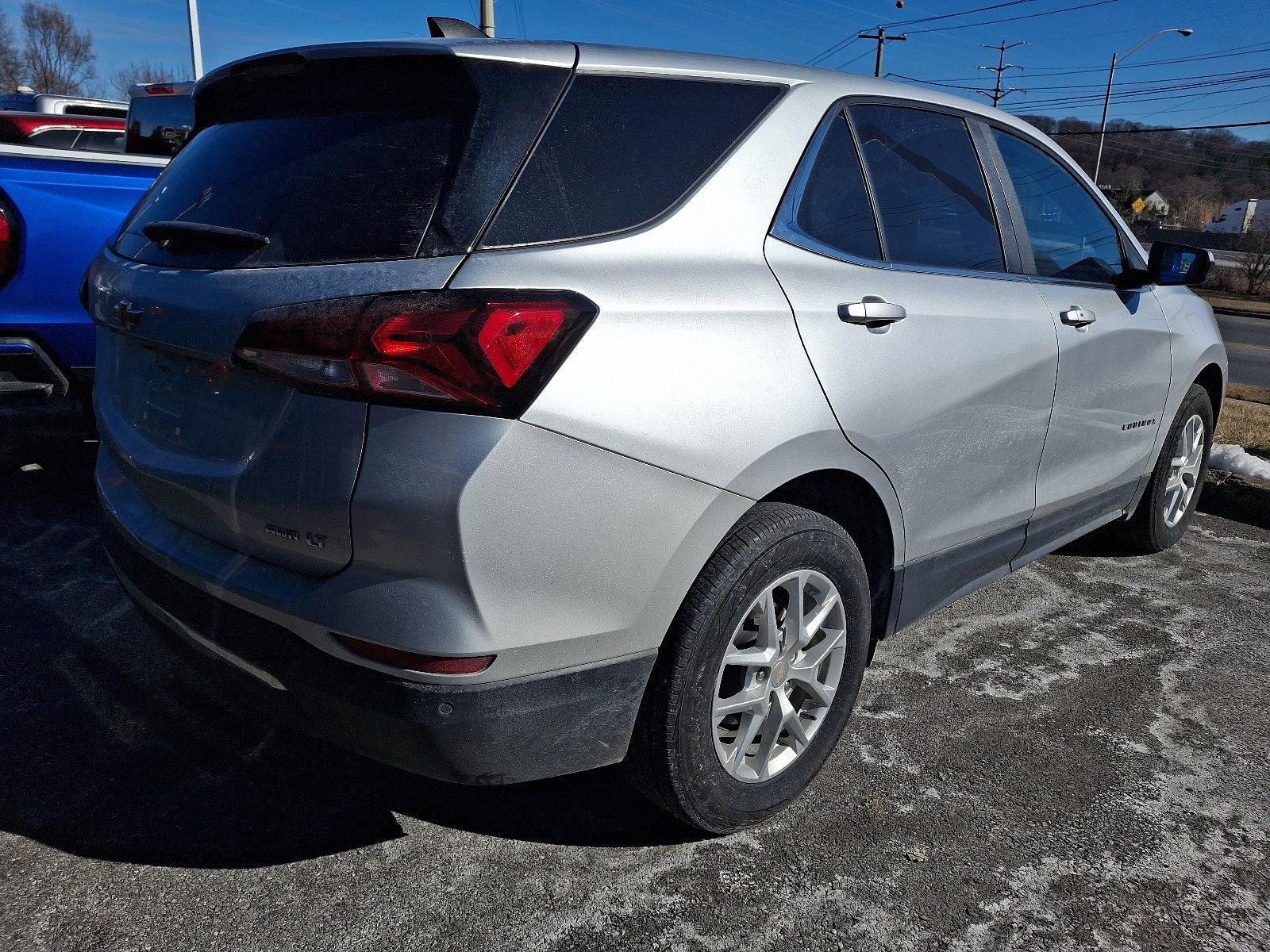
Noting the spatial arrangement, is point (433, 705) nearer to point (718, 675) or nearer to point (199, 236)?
point (718, 675)

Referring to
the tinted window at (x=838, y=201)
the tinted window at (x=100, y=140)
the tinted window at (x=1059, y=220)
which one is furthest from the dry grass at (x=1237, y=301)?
the tinted window at (x=838, y=201)

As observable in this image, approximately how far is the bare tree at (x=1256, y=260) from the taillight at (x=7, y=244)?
38.4 m

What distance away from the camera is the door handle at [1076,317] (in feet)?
10.7

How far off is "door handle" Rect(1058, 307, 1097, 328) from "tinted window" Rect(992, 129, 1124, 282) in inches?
6.0

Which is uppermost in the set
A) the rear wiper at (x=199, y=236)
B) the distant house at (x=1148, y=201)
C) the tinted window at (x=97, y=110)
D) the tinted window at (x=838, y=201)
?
the tinted window at (x=838, y=201)

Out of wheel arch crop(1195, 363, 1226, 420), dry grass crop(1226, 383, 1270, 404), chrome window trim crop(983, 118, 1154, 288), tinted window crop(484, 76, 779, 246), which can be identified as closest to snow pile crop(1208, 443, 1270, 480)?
wheel arch crop(1195, 363, 1226, 420)

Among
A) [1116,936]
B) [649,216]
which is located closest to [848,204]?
[649,216]

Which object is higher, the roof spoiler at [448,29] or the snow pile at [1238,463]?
the roof spoiler at [448,29]

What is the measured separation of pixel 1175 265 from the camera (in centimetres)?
388

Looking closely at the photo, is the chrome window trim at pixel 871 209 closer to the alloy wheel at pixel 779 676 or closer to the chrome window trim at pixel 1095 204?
the chrome window trim at pixel 1095 204

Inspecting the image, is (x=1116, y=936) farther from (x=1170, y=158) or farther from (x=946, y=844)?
(x=1170, y=158)

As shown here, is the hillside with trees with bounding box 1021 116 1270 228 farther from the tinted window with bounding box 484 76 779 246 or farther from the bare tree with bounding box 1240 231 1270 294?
the tinted window with bounding box 484 76 779 246

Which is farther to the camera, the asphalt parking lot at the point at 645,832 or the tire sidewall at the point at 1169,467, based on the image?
the tire sidewall at the point at 1169,467

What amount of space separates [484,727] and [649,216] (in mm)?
1073
